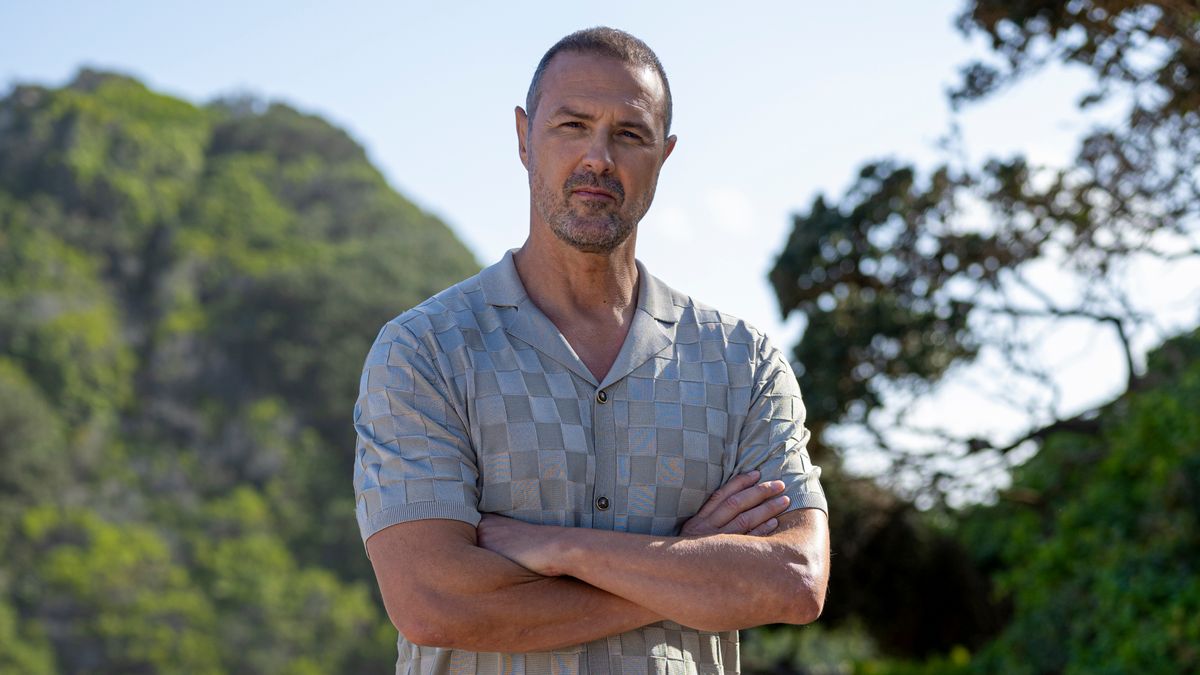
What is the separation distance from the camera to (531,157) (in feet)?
8.58

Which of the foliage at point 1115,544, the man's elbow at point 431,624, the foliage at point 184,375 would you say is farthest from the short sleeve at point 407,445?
the foliage at point 184,375

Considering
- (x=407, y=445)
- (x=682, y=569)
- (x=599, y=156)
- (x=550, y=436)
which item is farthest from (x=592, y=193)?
(x=682, y=569)

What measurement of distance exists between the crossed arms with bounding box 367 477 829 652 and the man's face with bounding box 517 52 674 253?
559 mm

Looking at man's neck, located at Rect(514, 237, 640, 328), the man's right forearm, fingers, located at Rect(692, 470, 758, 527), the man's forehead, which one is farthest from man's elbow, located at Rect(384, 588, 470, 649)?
the man's forehead

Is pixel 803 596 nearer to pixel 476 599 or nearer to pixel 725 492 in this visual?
pixel 725 492

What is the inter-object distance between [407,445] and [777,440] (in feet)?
2.23

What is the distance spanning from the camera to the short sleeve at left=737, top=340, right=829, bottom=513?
8.47 ft

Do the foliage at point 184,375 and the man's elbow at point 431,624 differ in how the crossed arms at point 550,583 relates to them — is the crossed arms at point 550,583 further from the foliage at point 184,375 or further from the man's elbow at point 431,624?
the foliage at point 184,375

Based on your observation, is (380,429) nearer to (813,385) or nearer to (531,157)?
(531,157)

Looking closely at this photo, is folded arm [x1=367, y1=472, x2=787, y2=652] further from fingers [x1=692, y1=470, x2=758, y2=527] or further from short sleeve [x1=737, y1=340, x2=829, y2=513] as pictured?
short sleeve [x1=737, y1=340, x2=829, y2=513]

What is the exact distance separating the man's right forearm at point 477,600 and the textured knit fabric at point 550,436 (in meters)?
0.04

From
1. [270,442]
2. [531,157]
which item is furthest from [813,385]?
[270,442]

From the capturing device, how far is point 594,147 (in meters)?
2.53

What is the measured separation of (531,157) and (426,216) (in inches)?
2568
